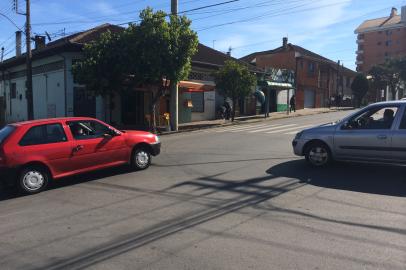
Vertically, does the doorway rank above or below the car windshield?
above

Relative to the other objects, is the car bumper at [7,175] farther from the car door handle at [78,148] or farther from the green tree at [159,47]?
the green tree at [159,47]

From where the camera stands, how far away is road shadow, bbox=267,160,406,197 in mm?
8164

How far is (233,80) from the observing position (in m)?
26.9

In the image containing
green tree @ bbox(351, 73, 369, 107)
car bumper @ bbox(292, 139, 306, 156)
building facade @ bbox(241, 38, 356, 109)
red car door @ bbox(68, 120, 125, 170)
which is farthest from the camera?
green tree @ bbox(351, 73, 369, 107)

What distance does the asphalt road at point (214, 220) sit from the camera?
16.0ft

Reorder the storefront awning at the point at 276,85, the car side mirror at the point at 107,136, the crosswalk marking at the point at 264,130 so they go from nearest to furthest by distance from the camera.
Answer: the car side mirror at the point at 107,136, the crosswalk marking at the point at 264,130, the storefront awning at the point at 276,85

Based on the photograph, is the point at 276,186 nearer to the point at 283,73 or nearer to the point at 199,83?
the point at 199,83

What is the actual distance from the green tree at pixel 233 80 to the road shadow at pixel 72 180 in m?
16.7

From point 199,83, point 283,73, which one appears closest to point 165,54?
point 199,83

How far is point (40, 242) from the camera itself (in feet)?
18.3

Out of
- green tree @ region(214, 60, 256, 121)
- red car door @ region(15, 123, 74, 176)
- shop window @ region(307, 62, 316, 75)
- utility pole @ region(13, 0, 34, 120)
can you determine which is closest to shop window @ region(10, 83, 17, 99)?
utility pole @ region(13, 0, 34, 120)

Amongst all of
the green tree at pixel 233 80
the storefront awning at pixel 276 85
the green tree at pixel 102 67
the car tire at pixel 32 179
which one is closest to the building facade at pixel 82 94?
the green tree at pixel 233 80

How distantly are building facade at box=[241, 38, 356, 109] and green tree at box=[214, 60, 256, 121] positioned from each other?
688 inches

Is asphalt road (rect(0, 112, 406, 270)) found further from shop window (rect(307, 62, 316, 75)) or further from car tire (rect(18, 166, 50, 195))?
shop window (rect(307, 62, 316, 75))
